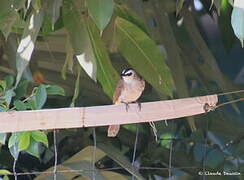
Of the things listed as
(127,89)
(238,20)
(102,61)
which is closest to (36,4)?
(102,61)

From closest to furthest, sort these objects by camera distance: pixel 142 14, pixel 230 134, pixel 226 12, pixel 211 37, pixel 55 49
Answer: pixel 142 14 → pixel 226 12 → pixel 55 49 → pixel 230 134 → pixel 211 37

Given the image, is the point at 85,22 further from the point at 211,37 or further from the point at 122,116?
the point at 211,37

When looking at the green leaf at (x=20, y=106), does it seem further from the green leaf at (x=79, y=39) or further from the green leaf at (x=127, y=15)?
the green leaf at (x=127, y=15)

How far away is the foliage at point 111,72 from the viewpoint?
148cm

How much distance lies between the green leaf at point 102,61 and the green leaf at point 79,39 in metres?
0.06

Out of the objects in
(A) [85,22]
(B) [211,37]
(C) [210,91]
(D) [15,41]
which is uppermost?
(A) [85,22]

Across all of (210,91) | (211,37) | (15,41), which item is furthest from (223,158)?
(211,37)

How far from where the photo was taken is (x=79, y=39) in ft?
A: 5.04

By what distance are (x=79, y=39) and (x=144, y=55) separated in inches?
8.9

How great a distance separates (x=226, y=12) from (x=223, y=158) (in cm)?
55

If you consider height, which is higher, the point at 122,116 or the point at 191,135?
the point at 122,116

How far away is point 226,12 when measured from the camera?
2021 mm

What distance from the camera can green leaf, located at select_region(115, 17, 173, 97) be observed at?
1.69 metres

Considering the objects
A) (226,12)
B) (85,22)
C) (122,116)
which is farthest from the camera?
(226,12)
